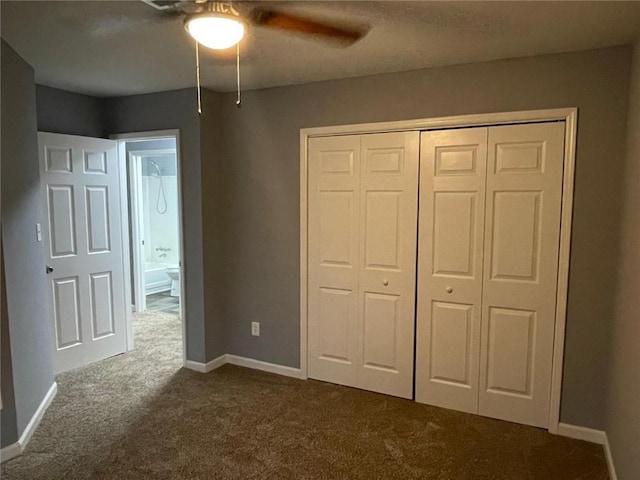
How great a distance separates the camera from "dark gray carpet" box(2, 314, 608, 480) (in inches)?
96.2

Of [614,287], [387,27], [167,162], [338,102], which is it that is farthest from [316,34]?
[167,162]

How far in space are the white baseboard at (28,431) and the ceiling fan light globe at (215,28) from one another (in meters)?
2.41

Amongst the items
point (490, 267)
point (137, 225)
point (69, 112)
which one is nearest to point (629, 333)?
point (490, 267)

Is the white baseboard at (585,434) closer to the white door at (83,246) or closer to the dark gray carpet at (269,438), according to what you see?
the dark gray carpet at (269,438)

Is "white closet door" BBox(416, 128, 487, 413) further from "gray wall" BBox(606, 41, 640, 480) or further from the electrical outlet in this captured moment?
the electrical outlet

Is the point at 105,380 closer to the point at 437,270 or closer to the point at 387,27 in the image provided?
the point at 437,270

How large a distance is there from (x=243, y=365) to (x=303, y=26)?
2.79 metres

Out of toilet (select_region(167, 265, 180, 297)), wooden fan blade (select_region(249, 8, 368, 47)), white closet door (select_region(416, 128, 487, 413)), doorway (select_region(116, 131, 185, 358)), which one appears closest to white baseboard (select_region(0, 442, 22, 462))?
doorway (select_region(116, 131, 185, 358))

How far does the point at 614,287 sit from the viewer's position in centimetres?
262

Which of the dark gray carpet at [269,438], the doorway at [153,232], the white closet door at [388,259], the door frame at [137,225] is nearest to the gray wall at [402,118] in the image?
the white closet door at [388,259]

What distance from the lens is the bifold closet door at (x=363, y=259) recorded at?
317cm

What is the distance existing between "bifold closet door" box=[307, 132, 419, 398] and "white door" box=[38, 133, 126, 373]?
1.83m

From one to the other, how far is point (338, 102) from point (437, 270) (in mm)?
1392

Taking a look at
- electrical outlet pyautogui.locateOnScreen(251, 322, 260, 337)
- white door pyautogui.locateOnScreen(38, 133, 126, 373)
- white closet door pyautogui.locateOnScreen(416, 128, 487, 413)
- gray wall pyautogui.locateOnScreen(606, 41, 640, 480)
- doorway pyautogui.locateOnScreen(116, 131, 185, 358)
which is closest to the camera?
gray wall pyautogui.locateOnScreen(606, 41, 640, 480)
